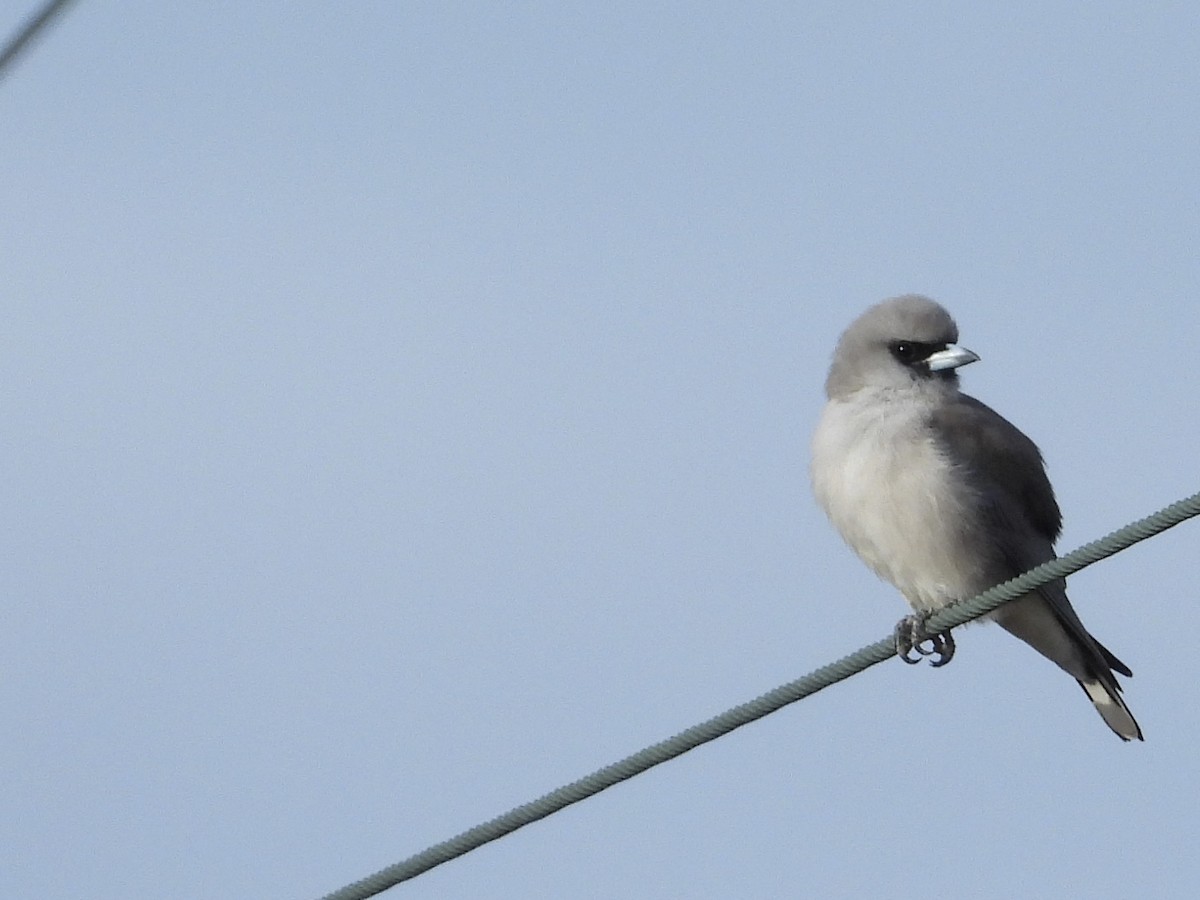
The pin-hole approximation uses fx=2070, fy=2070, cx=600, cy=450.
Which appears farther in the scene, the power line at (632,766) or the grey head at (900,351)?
the grey head at (900,351)

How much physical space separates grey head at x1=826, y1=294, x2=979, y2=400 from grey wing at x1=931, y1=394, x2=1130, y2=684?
167mm

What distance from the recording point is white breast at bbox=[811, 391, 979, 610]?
7.75 metres

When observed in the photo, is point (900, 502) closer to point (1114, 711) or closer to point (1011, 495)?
point (1011, 495)

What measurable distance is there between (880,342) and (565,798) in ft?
12.0

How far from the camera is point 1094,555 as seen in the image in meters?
4.80

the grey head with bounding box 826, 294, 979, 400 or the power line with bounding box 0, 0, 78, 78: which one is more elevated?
the power line with bounding box 0, 0, 78, 78

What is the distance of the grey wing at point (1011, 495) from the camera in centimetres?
798

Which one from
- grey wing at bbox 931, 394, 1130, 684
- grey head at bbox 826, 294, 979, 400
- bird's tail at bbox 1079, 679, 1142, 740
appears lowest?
bird's tail at bbox 1079, 679, 1142, 740

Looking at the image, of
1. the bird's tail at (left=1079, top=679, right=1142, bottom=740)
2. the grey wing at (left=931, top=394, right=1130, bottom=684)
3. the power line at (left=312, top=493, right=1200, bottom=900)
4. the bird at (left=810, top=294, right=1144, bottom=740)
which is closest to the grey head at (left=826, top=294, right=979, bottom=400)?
the bird at (left=810, top=294, right=1144, bottom=740)

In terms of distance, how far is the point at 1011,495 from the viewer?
817 cm

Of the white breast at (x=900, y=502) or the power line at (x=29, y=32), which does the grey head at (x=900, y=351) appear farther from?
the power line at (x=29, y=32)

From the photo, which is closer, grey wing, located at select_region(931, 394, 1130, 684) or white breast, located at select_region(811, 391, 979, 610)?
white breast, located at select_region(811, 391, 979, 610)

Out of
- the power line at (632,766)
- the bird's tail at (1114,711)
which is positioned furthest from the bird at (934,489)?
the power line at (632,766)

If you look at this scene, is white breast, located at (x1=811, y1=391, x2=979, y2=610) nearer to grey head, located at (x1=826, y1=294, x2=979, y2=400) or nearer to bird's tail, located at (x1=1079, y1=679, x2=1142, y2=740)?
grey head, located at (x1=826, y1=294, x2=979, y2=400)
